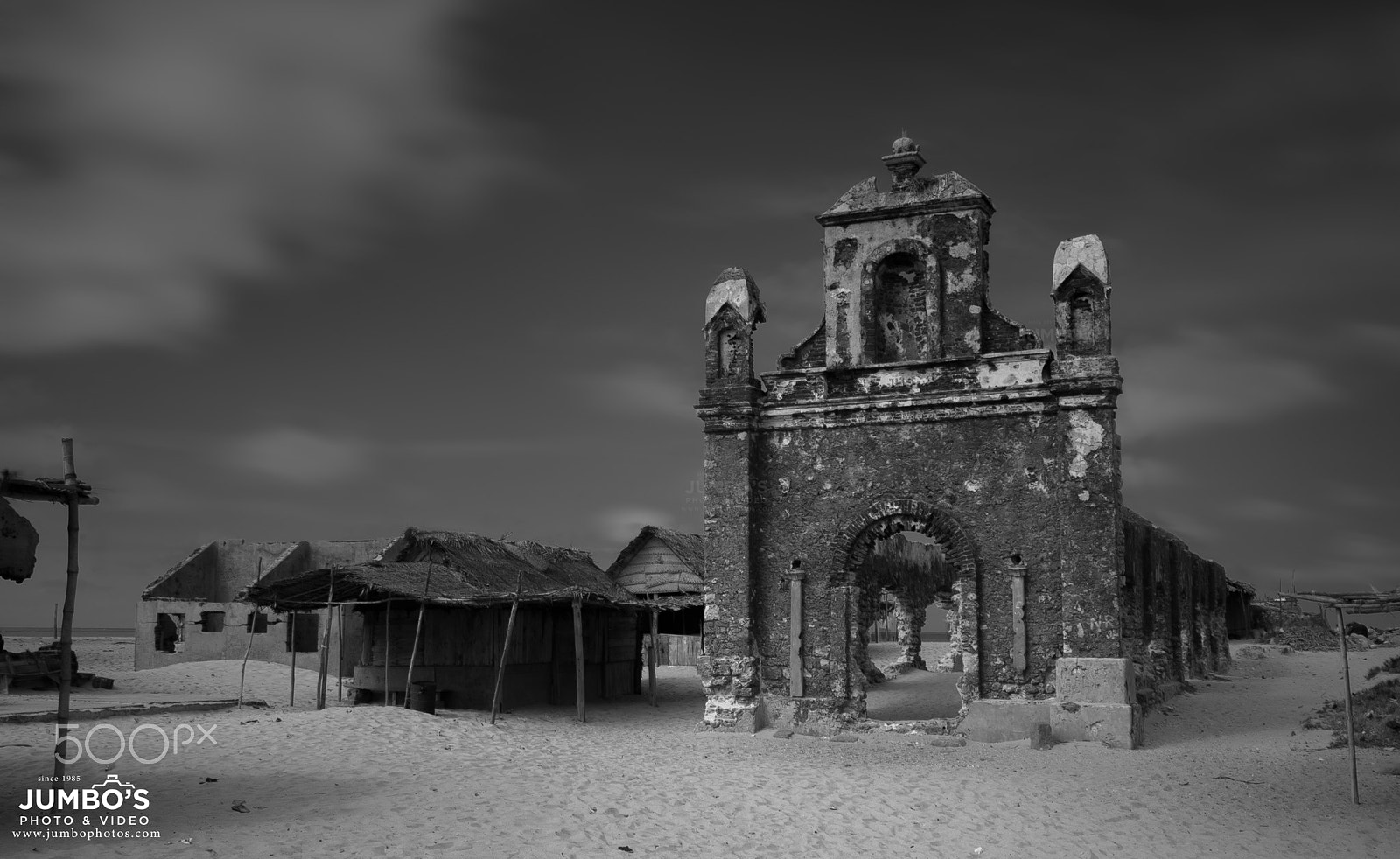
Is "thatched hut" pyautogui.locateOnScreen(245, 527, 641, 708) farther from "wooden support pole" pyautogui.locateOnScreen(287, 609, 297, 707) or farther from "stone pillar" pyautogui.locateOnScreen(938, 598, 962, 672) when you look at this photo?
"stone pillar" pyautogui.locateOnScreen(938, 598, 962, 672)

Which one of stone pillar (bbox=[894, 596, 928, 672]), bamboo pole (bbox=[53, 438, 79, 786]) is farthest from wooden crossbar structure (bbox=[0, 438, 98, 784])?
stone pillar (bbox=[894, 596, 928, 672])

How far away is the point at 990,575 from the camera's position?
57.2 ft

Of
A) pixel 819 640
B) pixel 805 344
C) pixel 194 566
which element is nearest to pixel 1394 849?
pixel 819 640

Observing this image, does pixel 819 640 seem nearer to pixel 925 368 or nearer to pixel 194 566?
pixel 925 368

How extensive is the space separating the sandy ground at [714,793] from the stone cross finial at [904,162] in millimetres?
9128

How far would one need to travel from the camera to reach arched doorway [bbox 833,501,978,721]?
17.6m

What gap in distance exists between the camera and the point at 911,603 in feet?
102

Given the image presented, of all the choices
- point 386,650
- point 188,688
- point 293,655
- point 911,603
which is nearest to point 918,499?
point 386,650

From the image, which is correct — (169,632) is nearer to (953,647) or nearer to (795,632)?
(795,632)

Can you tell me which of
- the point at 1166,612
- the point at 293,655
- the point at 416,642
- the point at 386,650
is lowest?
the point at 293,655

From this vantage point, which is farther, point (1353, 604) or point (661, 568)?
point (661, 568)

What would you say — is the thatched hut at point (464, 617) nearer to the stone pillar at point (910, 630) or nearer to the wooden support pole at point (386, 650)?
the wooden support pole at point (386, 650)

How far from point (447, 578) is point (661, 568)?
10.2 m

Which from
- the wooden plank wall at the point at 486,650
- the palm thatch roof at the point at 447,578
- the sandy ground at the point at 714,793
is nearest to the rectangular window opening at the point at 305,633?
the palm thatch roof at the point at 447,578
